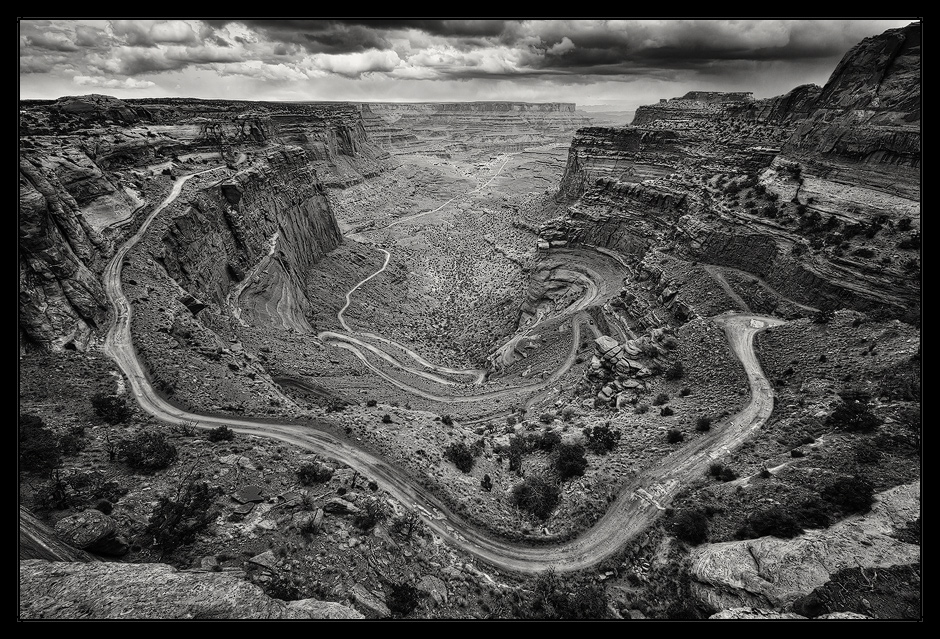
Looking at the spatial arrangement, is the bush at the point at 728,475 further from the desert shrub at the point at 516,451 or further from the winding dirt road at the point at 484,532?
the desert shrub at the point at 516,451

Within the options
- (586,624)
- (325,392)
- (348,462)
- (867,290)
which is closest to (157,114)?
(325,392)

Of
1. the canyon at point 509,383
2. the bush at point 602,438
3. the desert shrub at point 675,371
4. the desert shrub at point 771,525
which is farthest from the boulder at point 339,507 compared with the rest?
the desert shrub at point 675,371

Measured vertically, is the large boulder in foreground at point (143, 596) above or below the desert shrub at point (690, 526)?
above

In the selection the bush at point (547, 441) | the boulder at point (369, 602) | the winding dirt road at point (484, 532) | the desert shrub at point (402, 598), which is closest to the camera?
the boulder at point (369, 602)

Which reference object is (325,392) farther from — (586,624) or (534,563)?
(586,624)

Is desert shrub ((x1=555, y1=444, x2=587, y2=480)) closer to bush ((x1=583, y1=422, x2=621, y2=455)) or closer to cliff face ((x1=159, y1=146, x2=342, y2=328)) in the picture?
bush ((x1=583, y1=422, x2=621, y2=455))

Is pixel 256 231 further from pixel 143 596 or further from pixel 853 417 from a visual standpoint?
pixel 853 417

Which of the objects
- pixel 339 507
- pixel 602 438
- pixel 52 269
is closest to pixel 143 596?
pixel 339 507

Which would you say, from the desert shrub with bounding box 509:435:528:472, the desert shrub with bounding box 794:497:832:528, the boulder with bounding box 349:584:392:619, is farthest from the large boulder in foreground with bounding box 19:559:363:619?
the desert shrub with bounding box 794:497:832:528
